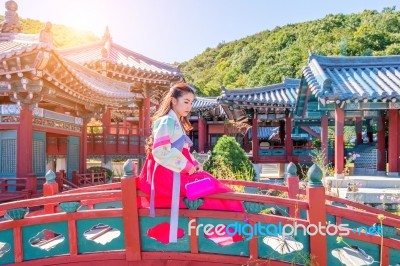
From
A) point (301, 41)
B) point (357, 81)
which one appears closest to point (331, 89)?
point (357, 81)

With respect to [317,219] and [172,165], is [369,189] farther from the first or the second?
[172,165]

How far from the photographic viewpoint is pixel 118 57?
1628cm

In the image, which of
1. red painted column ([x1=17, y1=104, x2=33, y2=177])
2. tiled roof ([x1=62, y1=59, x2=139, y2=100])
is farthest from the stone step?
red painted column ([x1=17, y1=104, x2=33, y2=177])

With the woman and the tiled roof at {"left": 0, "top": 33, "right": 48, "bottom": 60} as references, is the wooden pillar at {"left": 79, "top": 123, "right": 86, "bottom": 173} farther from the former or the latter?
the woman

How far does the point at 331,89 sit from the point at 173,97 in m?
8.05

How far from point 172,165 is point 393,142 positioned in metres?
9.64

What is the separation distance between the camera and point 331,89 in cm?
1066

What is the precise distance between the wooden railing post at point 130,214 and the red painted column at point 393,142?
9.47 meters

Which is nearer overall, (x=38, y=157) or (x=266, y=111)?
(x=38, y=157)

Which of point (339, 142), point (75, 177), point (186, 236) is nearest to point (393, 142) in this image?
point (339, 142)

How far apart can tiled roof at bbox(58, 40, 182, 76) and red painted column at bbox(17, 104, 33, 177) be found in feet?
21.3

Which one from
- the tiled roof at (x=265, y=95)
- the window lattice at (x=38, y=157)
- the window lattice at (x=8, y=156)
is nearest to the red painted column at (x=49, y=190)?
the window lattice at (x=8, y=156)

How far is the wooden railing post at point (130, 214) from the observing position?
3.65m

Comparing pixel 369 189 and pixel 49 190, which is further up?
pixel 49 190
